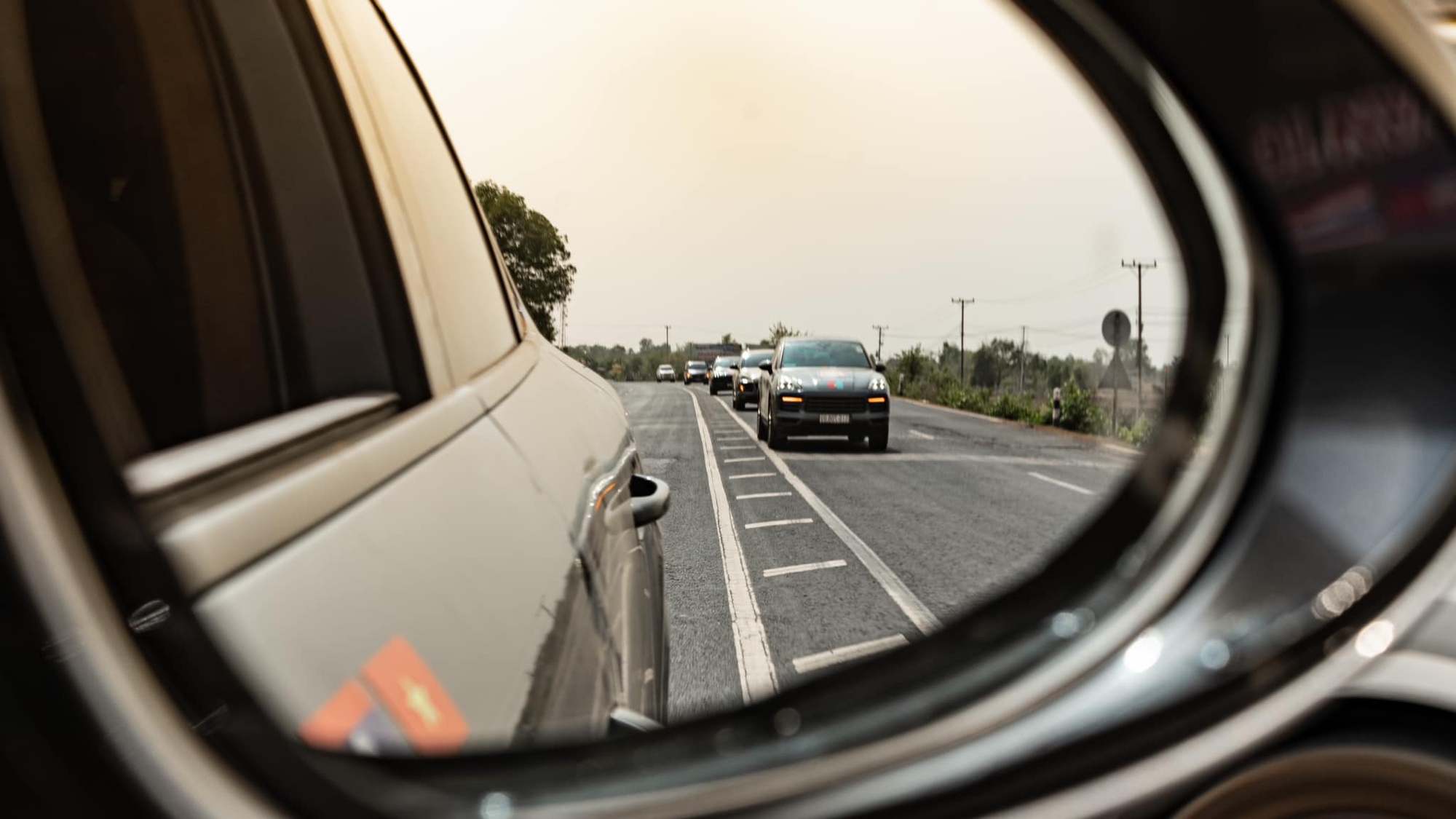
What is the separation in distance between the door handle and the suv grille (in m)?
14.3

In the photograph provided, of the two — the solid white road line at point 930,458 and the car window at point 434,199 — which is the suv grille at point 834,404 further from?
the car window at point 434,199

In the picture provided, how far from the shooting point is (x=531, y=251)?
284 cm

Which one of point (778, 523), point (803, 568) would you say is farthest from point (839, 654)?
point (778, 523)

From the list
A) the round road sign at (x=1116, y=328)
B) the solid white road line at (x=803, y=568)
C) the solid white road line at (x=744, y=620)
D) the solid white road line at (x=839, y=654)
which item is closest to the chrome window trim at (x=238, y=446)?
the solid white road line at (x=744, y=620)

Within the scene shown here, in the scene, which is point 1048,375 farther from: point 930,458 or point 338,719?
point 930,458

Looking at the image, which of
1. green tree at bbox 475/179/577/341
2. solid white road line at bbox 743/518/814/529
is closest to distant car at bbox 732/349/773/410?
solid white road line at bbox 743/518/814/529

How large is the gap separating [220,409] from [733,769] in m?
0.80

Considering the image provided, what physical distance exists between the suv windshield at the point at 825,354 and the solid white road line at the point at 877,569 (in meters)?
5.48

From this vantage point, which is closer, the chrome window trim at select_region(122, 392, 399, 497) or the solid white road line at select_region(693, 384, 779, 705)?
the chrome window trim at select_region(122, 392, 399, 497)

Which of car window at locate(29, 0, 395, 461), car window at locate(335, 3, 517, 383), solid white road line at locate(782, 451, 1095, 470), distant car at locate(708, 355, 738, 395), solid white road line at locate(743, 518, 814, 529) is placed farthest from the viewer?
distant car at locate(708, 355, 738, 395)

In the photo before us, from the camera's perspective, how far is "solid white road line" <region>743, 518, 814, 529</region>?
9.70 metres

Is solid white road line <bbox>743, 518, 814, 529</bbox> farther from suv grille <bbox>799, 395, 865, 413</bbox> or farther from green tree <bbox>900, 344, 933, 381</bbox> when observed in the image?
green tree <bbox>900, 344, 933, 381</bbox>

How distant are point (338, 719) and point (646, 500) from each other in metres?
1.94

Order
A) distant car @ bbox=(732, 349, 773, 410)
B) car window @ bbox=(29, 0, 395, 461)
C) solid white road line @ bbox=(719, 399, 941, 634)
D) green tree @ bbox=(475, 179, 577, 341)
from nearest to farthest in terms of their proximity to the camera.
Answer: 1. car window @ bbox=(29, 0, 395, 461)
2. green tree @ bbox=(475, 179, 577, 341)
3. solid white road line @ bbox=(719, 399, 941, 634)
4. distant car @ bbox=(732, 349, 773, 410)
